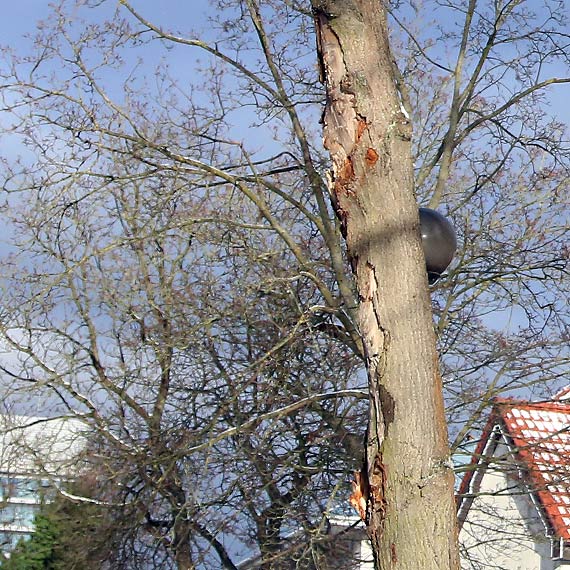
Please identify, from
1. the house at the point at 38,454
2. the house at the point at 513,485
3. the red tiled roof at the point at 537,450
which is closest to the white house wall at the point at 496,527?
the house at the point at 513,485

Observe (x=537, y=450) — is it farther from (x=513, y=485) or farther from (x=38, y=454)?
(x=38, y=454)

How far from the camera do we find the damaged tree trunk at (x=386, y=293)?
374cm

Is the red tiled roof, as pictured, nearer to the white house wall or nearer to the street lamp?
the white house wall

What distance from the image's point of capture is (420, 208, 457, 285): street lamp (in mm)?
5031

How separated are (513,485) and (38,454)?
4.75 metres

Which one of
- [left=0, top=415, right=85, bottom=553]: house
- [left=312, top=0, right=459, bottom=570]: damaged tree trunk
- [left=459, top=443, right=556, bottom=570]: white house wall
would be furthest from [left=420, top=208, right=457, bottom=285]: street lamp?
[left=0, top=415, right=85, bottom=553]: house

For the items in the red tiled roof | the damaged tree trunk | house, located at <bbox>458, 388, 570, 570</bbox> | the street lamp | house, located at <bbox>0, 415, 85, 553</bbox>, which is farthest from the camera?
house, located at <bbox>0, 415, 85, 553</bbox>

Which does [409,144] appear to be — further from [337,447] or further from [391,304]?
[337,447]

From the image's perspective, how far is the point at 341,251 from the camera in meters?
8.21

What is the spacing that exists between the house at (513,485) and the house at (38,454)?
3.80 metres

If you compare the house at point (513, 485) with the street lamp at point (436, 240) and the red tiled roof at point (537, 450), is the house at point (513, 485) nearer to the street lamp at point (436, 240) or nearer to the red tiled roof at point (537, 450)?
the red tiled roof at point (537, 450)

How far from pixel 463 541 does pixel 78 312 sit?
478cm

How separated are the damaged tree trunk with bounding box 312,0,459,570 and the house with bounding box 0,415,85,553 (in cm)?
625

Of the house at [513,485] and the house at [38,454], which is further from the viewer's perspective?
the house at [38,454]
